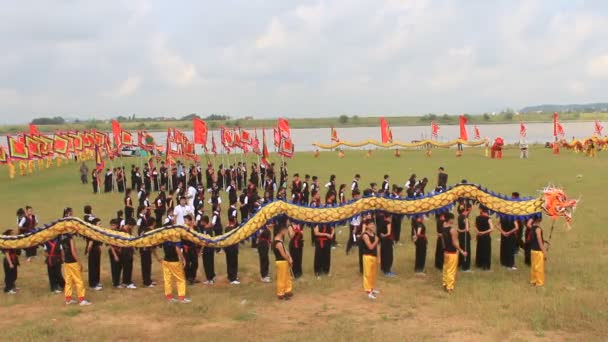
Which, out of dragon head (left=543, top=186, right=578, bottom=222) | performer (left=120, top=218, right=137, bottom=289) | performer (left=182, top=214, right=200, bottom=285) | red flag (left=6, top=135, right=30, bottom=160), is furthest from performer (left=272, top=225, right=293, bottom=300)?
red flag (left=6, top=135, right=30, bottom=160)

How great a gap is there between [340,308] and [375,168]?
2330 cm

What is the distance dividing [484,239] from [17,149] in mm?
28881

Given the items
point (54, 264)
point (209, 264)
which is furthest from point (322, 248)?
point (54, 264)

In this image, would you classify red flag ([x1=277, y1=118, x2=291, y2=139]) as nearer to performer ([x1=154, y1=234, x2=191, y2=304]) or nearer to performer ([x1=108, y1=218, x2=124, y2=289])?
performer ([x1=108, y1=218, x2=124, y2=289])

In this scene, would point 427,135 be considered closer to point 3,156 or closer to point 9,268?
point 3,156

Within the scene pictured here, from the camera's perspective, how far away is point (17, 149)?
100ft

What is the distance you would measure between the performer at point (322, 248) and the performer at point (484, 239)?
3.23 m

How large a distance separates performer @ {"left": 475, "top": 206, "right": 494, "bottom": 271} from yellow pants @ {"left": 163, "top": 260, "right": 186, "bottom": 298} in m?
6.26

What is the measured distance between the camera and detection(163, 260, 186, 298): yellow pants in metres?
9.43

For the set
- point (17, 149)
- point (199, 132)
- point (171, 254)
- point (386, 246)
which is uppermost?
point (199, 132)

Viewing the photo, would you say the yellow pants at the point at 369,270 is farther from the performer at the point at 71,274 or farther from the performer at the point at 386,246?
the performer at the point at 71,274

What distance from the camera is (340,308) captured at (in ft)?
29.7

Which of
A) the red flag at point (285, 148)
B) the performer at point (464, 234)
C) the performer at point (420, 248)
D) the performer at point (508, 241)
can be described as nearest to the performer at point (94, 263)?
the performer at point (420, 248)

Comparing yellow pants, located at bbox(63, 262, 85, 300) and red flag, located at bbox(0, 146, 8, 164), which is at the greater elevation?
red flag, located at bbox(0, 146, 8, 164)
